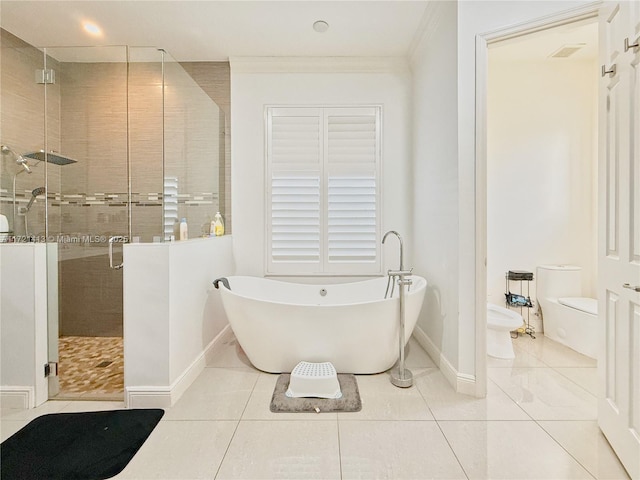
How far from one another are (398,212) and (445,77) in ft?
4.31

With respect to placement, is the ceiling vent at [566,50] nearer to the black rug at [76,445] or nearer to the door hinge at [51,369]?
the black rug at [76,445]

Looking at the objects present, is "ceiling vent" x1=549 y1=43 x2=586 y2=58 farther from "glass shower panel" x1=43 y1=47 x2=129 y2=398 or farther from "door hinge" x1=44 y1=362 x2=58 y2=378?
"door hinge" x1=44 y1=362 x2=58 y2=378

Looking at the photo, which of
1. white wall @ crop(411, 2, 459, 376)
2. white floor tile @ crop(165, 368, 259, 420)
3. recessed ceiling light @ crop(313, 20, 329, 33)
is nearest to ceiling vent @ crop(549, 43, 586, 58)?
white wall @ crop(411, 2, 459, 376)

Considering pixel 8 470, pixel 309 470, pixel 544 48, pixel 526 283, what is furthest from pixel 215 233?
pixel 544 48

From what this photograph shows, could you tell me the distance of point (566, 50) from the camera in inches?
116

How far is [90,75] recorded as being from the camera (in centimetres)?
216

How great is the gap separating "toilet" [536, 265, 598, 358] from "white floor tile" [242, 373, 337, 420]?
7.69 feet

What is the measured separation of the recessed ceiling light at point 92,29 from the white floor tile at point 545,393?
4.29 meters

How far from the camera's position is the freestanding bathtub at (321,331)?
2.12m

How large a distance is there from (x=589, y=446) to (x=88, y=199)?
3.31m

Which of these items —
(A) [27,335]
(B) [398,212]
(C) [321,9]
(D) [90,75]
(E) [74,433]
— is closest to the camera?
(E) [74,433]

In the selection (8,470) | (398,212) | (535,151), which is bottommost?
(8,470)

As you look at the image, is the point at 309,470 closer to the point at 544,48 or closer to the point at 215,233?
the point at 215,233

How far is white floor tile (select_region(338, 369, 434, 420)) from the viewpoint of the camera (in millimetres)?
1780
